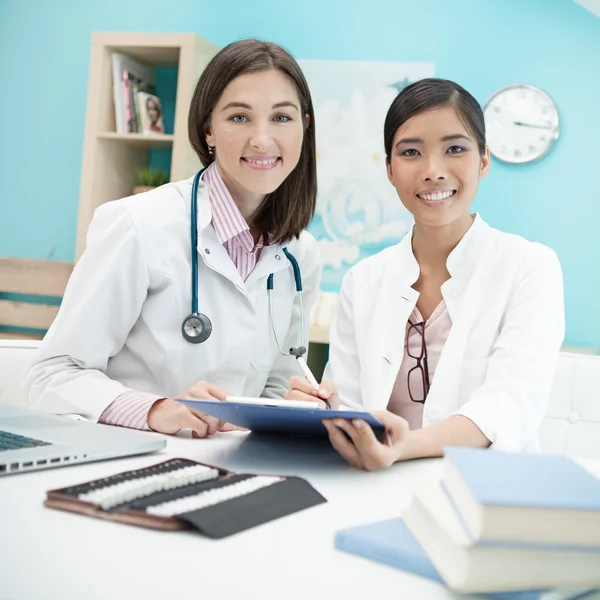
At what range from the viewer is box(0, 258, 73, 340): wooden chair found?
4031 mm

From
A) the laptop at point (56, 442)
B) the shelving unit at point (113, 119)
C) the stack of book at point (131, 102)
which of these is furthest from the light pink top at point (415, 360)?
the stack of book at point (131, 102)

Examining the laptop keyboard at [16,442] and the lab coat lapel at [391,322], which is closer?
the laptop keyboard at [16,442]

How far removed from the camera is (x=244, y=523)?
0.75 m

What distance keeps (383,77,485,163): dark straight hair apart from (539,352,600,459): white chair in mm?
579

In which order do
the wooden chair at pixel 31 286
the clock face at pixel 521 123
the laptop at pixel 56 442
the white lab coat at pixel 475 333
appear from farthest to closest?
the wooden chair at pixel 31 286 → the clock face at pixel 521 123 → the white lab coat at pixel 475 333 → the laptop at pixel 56 442

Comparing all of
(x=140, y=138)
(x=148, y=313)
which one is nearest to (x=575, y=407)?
(x=148, y=313)

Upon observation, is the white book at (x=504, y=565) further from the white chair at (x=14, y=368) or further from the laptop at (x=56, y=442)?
the white chair at (x=14, y=368)

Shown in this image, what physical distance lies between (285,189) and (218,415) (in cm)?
80

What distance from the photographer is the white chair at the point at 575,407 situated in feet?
6.05

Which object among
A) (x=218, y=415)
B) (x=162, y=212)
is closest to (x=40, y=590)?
(x=218, y=415)

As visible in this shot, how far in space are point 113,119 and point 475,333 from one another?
2854 mm

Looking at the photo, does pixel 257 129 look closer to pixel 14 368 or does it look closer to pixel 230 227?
pixel 230 227

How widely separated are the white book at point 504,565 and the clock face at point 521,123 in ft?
10.5

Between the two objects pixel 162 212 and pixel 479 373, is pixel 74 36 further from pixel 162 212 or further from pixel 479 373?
pixel 479 373
